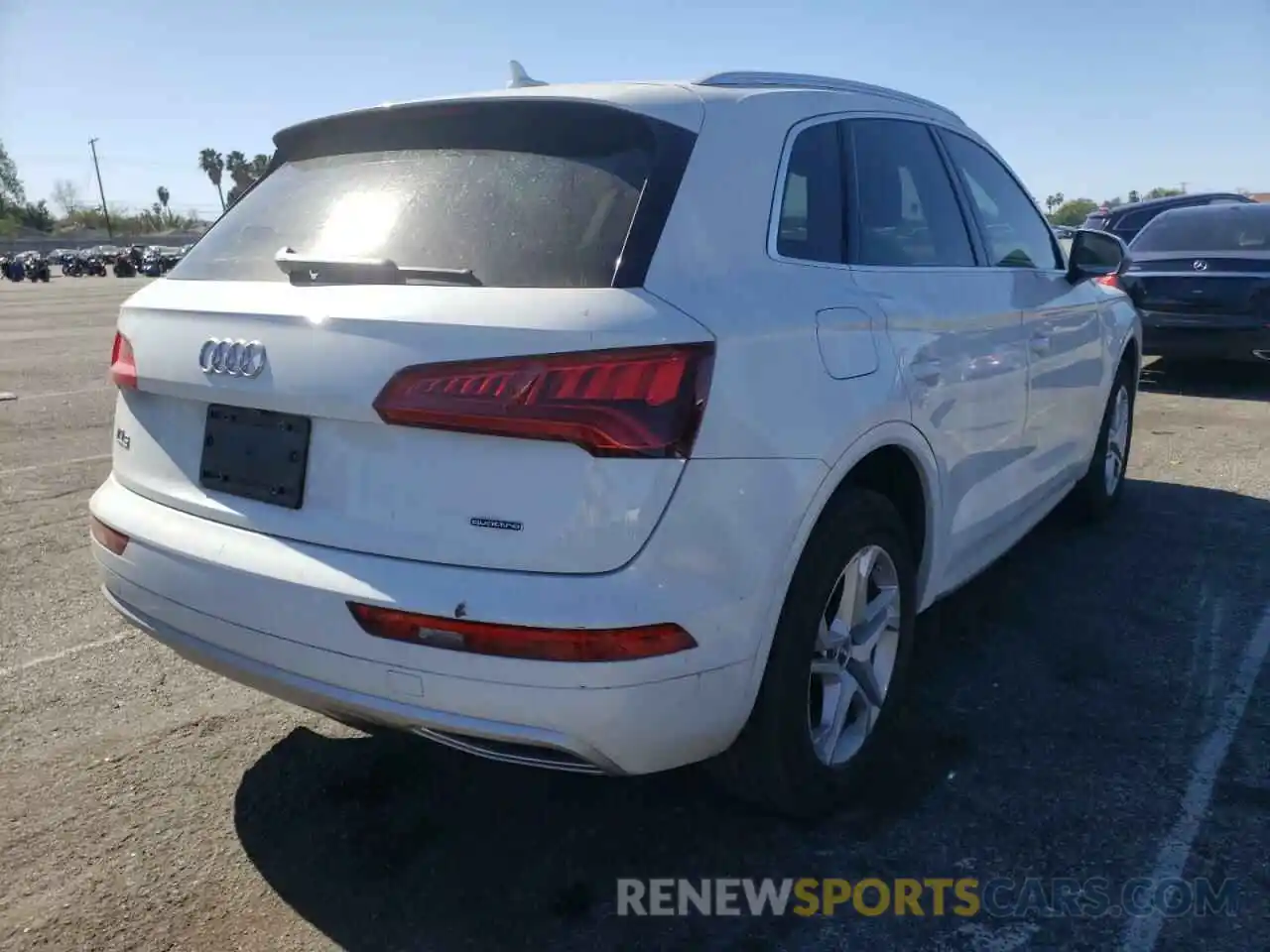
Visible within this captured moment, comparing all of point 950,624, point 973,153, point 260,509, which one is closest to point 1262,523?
point 950,624

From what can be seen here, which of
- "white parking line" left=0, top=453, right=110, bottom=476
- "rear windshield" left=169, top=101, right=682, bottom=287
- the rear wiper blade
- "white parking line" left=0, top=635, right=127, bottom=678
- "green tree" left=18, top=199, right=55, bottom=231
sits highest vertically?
"rear windshield" left=169, top=101, right=682, bottom=287

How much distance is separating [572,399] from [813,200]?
110 centimetres

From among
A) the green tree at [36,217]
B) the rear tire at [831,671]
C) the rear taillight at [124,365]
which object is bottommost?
the green tree at [36,217]

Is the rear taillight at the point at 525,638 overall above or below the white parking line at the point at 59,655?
above

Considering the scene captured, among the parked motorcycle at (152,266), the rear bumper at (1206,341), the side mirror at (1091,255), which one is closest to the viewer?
the side mirror at (1091,255)

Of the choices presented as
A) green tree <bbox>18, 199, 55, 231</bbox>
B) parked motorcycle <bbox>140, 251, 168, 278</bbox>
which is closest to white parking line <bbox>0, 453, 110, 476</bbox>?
parked motorcycle <bbox>140, 251, 168, 278</bbox>

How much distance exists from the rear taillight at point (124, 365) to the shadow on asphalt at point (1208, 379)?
8.64 meters

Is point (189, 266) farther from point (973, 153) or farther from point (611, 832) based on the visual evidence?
point (973, 153)

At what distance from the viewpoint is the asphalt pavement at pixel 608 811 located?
7.92 ft

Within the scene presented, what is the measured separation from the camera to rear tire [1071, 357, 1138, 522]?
5.12 metres

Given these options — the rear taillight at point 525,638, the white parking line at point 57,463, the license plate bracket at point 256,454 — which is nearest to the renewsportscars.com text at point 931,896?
the rear taillight at point 525,638

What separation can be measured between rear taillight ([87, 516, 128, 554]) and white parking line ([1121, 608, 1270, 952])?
2.50 meters

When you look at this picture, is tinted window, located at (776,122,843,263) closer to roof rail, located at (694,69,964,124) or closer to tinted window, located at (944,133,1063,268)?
roof rail, located at (694,69,964,124)

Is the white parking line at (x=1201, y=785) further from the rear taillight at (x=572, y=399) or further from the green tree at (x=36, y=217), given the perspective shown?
the green tree at (x=36, y=217)
